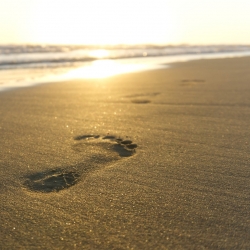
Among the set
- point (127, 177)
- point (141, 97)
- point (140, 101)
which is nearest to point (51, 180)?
point (127, 177)

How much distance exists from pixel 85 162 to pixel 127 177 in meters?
0.35

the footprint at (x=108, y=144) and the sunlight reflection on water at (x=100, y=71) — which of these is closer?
the footprint at (x=108, y=144)

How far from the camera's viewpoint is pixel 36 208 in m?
1.55

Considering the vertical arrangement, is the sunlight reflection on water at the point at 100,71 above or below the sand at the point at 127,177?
above

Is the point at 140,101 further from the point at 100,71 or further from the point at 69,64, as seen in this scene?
the point at 69,64

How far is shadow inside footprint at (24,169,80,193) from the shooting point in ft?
5.75

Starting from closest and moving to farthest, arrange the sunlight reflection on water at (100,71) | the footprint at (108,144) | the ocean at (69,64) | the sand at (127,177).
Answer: the sand at (127,177) < the footprint at (108,144) < the ocean at (69,64) < the sunlight reflection on water at (100,71)

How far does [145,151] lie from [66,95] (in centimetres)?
264

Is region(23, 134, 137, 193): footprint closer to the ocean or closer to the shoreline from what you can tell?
the shoreline

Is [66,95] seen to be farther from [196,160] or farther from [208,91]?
[196,160]

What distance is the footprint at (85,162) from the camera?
1.79 meters

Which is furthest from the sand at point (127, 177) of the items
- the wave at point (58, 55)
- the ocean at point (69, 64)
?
the wave at point (58, 55)

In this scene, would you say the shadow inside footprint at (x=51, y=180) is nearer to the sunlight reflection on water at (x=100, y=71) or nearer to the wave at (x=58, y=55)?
the sunlight reflection on water at (x=100, y=71)

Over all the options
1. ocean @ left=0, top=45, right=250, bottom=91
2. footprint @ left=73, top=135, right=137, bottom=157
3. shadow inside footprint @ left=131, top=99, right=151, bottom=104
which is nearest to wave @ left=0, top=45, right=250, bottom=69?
ocean @ left=0, top=45, right=250, bottom=91
